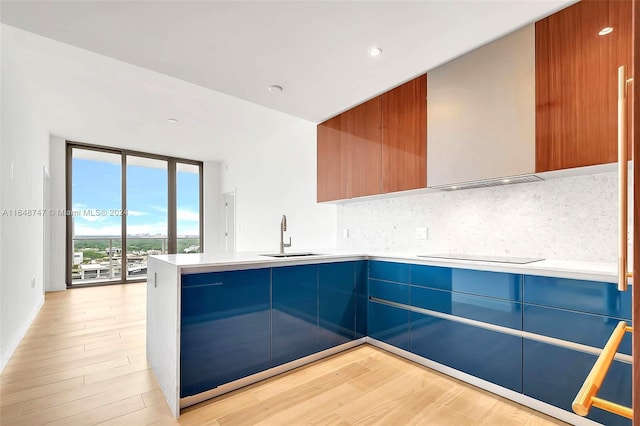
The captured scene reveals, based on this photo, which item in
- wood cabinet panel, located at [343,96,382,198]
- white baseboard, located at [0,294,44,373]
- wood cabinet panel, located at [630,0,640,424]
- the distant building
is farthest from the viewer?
the distant building

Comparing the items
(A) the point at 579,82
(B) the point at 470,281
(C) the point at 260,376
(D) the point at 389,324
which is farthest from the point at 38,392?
(A) the point at 579,82

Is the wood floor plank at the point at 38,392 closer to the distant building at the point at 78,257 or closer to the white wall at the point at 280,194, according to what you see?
the white wall at the point at 280,194

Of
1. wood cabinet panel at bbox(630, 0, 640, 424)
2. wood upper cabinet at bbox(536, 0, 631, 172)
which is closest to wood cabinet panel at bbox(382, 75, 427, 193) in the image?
wood upper cabinet at bbox(536, 0, 631, 172)

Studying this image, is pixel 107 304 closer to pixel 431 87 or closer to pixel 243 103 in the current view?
pixel 243 103

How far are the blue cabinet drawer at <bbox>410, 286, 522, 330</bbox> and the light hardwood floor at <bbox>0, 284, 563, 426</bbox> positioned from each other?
1.61ft

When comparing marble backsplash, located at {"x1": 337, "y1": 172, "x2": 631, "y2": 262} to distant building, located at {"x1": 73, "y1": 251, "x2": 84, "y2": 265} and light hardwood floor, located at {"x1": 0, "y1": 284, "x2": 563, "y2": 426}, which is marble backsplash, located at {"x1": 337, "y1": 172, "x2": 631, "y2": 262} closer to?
light hardwood floor, located at {"x1": 0, "y1": 284, "x2": 563, "y2": 426}

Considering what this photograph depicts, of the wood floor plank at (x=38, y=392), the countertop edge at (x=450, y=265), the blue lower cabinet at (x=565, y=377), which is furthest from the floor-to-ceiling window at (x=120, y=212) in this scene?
the blue lower cabinet at (x=565, y=377)

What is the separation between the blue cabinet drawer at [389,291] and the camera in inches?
100

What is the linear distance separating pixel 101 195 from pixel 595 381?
7.39 meters

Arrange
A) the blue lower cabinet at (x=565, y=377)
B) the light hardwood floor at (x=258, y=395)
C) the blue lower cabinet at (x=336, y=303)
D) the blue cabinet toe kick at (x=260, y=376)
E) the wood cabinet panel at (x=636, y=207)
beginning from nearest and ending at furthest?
the wood cabinet panel at (x=636, y=207), the blue lower cabinet at (x=565, y=377), the light hardwood floor at (x=258, y=395), the blue cabinet toe kick at (x=260, y=376), the blue lower cabinet at (x=336, y=303)

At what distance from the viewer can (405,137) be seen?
9.07 feet

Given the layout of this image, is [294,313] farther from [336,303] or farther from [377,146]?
[377,146]

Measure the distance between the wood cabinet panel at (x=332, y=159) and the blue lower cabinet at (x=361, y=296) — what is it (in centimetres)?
84

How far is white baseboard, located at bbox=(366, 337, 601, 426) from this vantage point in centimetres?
172
